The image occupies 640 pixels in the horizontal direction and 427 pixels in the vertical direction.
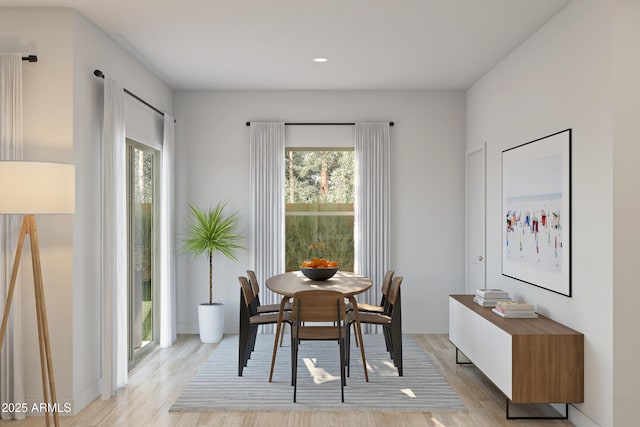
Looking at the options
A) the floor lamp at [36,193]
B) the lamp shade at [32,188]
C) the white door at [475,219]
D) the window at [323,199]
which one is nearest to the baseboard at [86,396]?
the floor lamp at [36,193]

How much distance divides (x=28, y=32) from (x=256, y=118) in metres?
3.05

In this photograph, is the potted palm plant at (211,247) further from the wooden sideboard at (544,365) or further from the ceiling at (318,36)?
the wooden sideboard at (544,365)

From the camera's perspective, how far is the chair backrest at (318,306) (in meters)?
4.24

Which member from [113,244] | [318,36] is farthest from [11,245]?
[318,36]

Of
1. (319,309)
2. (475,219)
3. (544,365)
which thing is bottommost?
(544,365)

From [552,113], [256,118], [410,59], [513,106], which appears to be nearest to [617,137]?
[552,113]

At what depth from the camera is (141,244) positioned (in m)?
5.57

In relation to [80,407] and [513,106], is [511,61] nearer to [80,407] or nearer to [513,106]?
[513,106]

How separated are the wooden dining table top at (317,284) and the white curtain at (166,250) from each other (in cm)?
140

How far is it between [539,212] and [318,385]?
2304mm

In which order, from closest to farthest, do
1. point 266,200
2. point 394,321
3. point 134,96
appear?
A: point 394,321
point 134,96
point 266,200

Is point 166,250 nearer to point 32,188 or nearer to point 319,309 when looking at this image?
point 319,309

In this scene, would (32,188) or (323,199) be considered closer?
(32,188)

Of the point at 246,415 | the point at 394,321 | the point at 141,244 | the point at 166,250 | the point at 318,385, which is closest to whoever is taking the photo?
the point at 246,415
